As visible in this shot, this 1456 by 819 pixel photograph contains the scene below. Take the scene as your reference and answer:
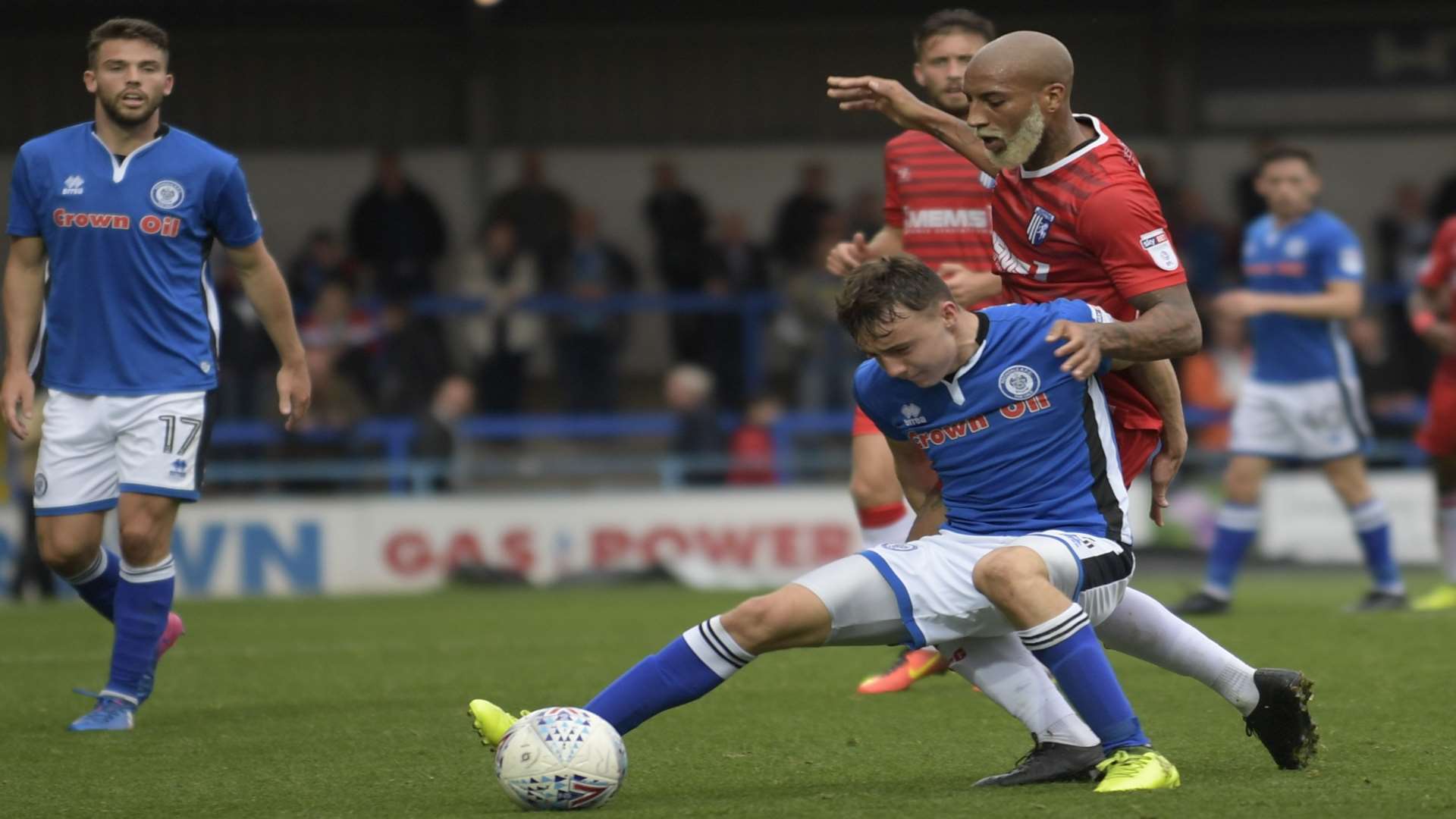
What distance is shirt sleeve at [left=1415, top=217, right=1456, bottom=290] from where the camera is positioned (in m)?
10.6

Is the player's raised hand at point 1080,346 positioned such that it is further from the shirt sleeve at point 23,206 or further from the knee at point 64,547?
the shirt sleeve at point 23,206

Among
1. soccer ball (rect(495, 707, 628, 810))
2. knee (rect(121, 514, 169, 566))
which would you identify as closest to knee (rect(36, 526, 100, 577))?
knee (rect(121, 514, 169, 566))

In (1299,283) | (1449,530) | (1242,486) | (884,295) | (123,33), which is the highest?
(123,33)

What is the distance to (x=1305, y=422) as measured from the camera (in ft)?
33.4

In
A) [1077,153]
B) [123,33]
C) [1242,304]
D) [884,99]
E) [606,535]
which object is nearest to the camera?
[1077,153]

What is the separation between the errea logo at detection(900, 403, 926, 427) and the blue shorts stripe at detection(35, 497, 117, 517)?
9.25ft

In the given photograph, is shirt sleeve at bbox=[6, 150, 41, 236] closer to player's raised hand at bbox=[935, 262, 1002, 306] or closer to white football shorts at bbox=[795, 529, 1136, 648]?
player's raised hand at bbox=[935, 262, 1002, 306]

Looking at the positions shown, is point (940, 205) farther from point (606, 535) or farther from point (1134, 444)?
point (606, 535)

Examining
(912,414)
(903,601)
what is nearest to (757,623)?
(903,601)

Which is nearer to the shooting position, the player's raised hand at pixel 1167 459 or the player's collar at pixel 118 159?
the player's raised hand at pixel 1167 459

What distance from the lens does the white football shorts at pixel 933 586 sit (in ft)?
16.0

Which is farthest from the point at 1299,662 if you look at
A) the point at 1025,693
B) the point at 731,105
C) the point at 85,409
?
the point at 731,105

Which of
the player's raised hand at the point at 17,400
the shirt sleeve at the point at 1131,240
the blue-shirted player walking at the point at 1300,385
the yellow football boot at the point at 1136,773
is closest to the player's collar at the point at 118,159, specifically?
the player's raised hand at the point at 17,400

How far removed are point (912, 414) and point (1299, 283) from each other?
573cm
